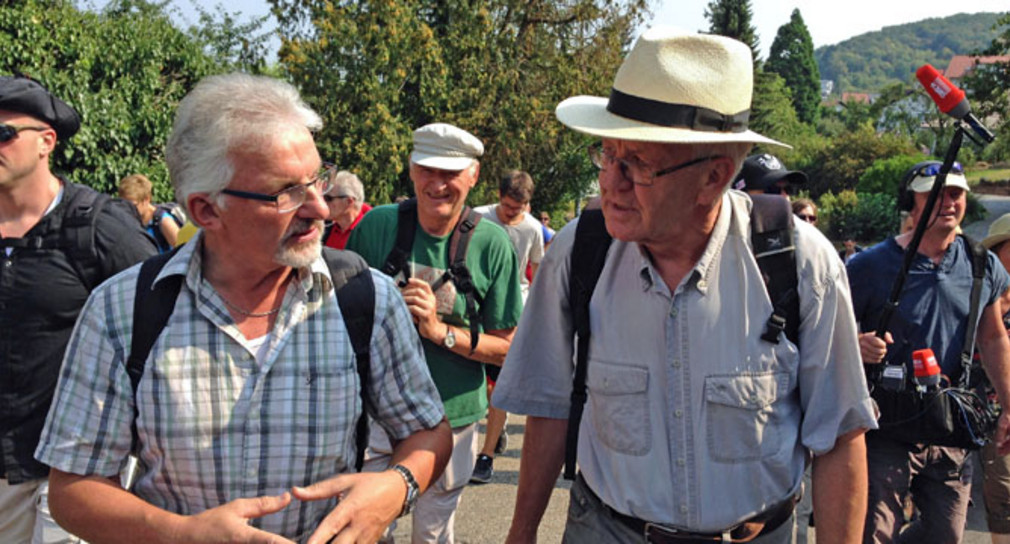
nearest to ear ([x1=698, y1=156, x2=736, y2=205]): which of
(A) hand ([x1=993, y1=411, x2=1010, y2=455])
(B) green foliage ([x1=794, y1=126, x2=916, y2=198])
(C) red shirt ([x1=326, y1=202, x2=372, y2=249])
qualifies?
(A) hand ([x1=993, y1=411, x2=1010, y2=455])

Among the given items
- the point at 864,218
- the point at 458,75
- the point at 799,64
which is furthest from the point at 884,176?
the point at 799,64

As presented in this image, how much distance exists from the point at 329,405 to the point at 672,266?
975mm

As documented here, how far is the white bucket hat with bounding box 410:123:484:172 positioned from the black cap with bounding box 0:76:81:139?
1429mm

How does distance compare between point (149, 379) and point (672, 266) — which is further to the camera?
point (672, 266)

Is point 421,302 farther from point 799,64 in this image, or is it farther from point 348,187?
point 799,64

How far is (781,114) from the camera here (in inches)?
2628

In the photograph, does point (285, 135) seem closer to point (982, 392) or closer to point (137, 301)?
point (137, 301)

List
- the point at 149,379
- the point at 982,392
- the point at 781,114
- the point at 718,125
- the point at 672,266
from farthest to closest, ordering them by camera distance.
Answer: the point at 781,114, the point at 982,392, the point at 672,266, the point at 718,125, the point at 149,379

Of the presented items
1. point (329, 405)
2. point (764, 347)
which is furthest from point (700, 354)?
point (329, 405)

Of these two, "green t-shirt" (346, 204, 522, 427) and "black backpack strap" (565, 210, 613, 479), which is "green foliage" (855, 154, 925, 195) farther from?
"black backpack strap" (565, 210, 613, 479)

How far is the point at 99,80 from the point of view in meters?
12.4

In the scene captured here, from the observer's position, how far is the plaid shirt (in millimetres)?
1810

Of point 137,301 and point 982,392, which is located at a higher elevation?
point 137,301

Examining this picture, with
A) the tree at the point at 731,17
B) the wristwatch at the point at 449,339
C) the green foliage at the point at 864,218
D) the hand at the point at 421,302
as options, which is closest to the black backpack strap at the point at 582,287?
the hand at the point at 421,302
